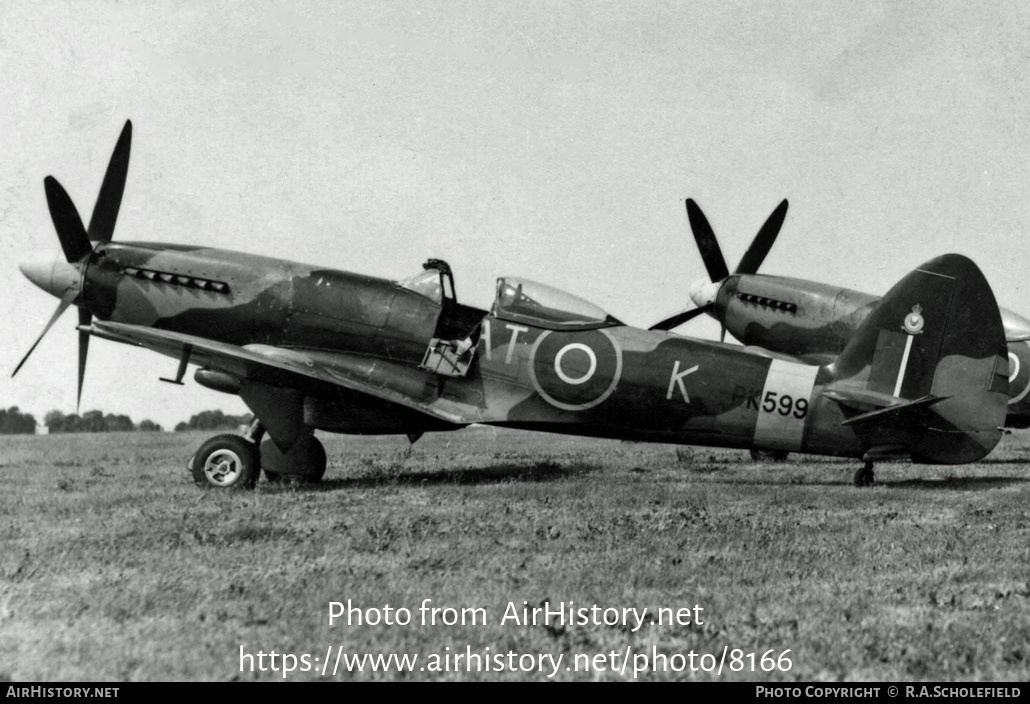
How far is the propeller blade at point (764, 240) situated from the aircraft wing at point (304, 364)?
7.11m

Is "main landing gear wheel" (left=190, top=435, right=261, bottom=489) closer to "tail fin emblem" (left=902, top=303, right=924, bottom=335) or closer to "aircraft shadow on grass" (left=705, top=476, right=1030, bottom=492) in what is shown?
"aircraft shadow on grass" (left=705, top=476, right=1030, bottom=492)

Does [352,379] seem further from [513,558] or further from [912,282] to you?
[912,282]

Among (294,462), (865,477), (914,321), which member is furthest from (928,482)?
(294,462)

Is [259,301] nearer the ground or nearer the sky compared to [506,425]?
nearer the sky

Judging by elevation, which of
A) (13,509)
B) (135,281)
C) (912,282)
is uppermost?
(912,282)

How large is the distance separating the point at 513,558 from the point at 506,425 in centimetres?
410

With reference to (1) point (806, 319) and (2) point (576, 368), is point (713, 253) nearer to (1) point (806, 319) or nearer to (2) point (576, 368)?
(1) point (806, 319)

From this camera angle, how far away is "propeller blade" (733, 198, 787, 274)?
14055 mm

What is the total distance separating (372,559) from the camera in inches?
190

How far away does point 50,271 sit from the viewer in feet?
32.0

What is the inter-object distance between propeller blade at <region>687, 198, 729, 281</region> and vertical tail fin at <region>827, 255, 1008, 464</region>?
237 inches

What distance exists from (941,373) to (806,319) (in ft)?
16.5

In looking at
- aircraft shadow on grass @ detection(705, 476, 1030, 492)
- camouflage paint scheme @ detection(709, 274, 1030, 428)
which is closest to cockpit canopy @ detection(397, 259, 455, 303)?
aircraft shadow on grass @ detection(705, 476, 1030, 492)

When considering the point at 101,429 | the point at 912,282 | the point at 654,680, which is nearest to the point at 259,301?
the point at 912,282
